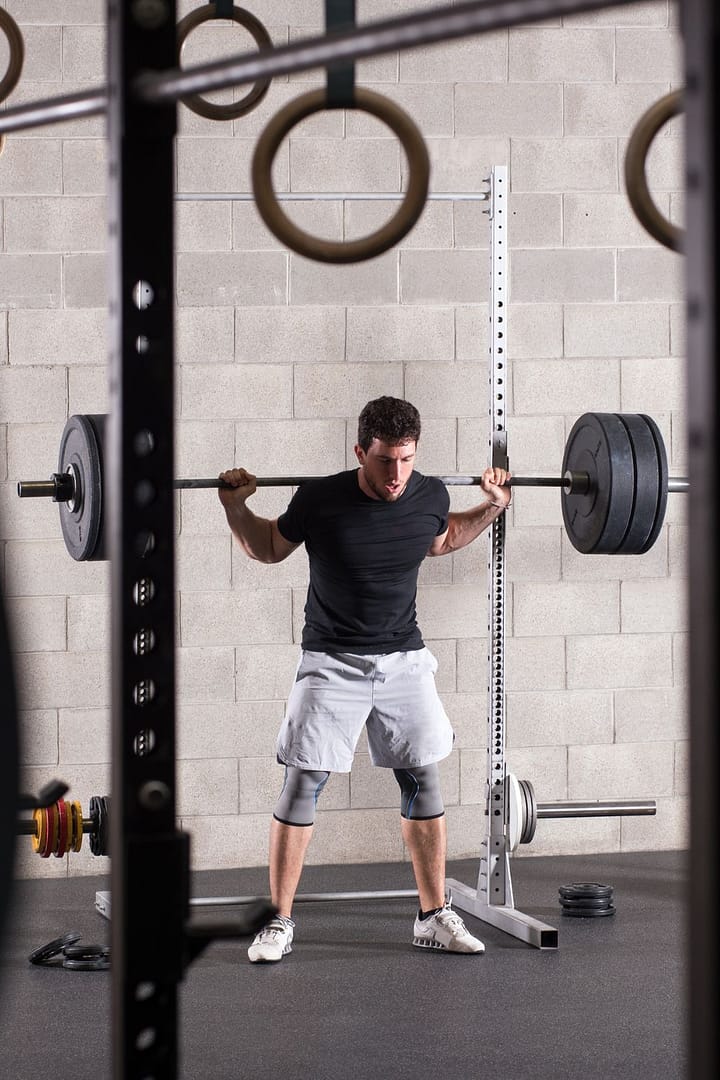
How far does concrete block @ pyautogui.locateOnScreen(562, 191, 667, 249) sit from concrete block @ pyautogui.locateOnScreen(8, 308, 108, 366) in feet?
5.78

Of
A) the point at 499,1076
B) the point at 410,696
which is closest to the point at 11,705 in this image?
the point at 499,1076

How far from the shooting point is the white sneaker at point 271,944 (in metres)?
3.44

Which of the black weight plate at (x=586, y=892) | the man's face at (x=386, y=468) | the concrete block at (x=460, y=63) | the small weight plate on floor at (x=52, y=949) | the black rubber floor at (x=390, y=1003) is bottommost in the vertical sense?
the black rubber floor at (x=390, y=1003)

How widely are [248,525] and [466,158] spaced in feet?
6.03

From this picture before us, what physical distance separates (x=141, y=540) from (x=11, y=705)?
20 centimetres

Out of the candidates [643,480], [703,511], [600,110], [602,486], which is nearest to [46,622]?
[602,486]

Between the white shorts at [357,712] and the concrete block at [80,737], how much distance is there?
1.11 meters

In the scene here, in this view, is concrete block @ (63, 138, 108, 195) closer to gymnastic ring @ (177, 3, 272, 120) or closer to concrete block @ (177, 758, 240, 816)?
concrete block @ (177, 758, 240, 816)

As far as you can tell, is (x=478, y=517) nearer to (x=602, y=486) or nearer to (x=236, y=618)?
(x=602, y=486)

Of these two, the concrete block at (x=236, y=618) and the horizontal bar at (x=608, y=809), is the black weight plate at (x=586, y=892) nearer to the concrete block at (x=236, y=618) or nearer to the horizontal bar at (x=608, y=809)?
the horizontal bar at (x=608, y=809)

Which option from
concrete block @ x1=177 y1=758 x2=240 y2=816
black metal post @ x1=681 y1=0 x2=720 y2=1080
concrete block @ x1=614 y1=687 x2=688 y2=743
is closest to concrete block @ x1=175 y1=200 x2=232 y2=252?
concrete block @ x1=177 y1=758 x2=240 y2=816

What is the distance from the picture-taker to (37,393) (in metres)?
4.41

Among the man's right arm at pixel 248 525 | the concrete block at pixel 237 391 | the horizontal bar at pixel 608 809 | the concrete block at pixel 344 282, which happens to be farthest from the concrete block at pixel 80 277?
the horizontal bar at pixel 608 809

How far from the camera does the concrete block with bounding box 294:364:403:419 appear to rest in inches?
177
